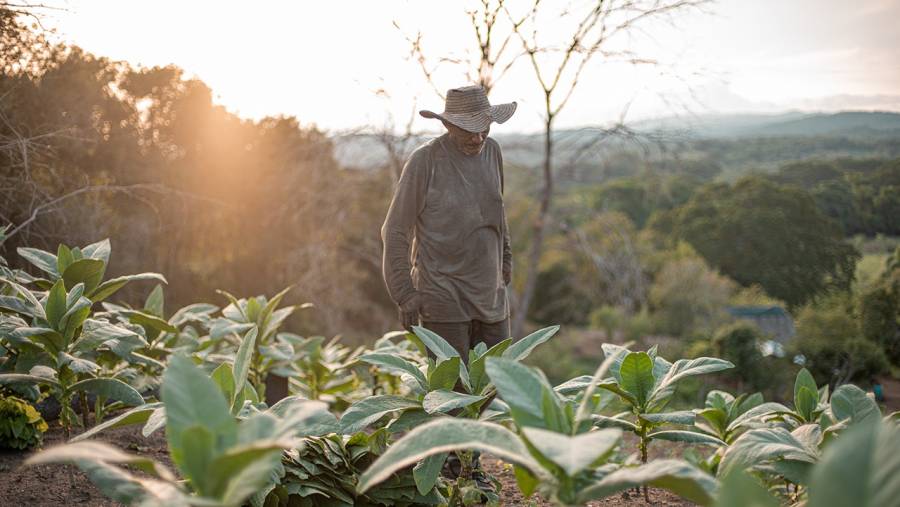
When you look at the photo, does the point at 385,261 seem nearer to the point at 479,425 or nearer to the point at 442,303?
the point at 442,303

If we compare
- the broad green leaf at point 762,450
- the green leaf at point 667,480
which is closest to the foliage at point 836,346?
A: the broad green leaf at point 762,450

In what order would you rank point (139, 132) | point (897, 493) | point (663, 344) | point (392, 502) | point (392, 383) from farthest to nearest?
point (663, 344) < point (139, 132) < point (392, 383) < point (392, 502) < point (897, 493)

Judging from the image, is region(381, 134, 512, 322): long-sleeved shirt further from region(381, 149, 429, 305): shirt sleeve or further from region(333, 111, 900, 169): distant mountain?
region(333, 111, 900, 169): distant mountain

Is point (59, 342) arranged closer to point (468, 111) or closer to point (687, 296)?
point (468, 111)

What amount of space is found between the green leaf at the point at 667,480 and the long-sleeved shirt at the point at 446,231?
79.5 inches

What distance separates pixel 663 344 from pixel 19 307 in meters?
14.4

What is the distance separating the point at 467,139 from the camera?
342cm

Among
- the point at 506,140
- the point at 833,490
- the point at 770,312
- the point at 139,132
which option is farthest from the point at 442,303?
the point at 770,312

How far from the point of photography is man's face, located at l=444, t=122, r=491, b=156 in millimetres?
3385

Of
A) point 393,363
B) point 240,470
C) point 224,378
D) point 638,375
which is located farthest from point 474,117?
point 240,470

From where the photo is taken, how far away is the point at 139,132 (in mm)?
8094

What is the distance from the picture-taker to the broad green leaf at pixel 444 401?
90.0 inches

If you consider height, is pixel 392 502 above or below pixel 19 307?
below

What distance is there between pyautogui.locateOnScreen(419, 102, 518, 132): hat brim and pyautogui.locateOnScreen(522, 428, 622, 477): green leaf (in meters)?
2.06
